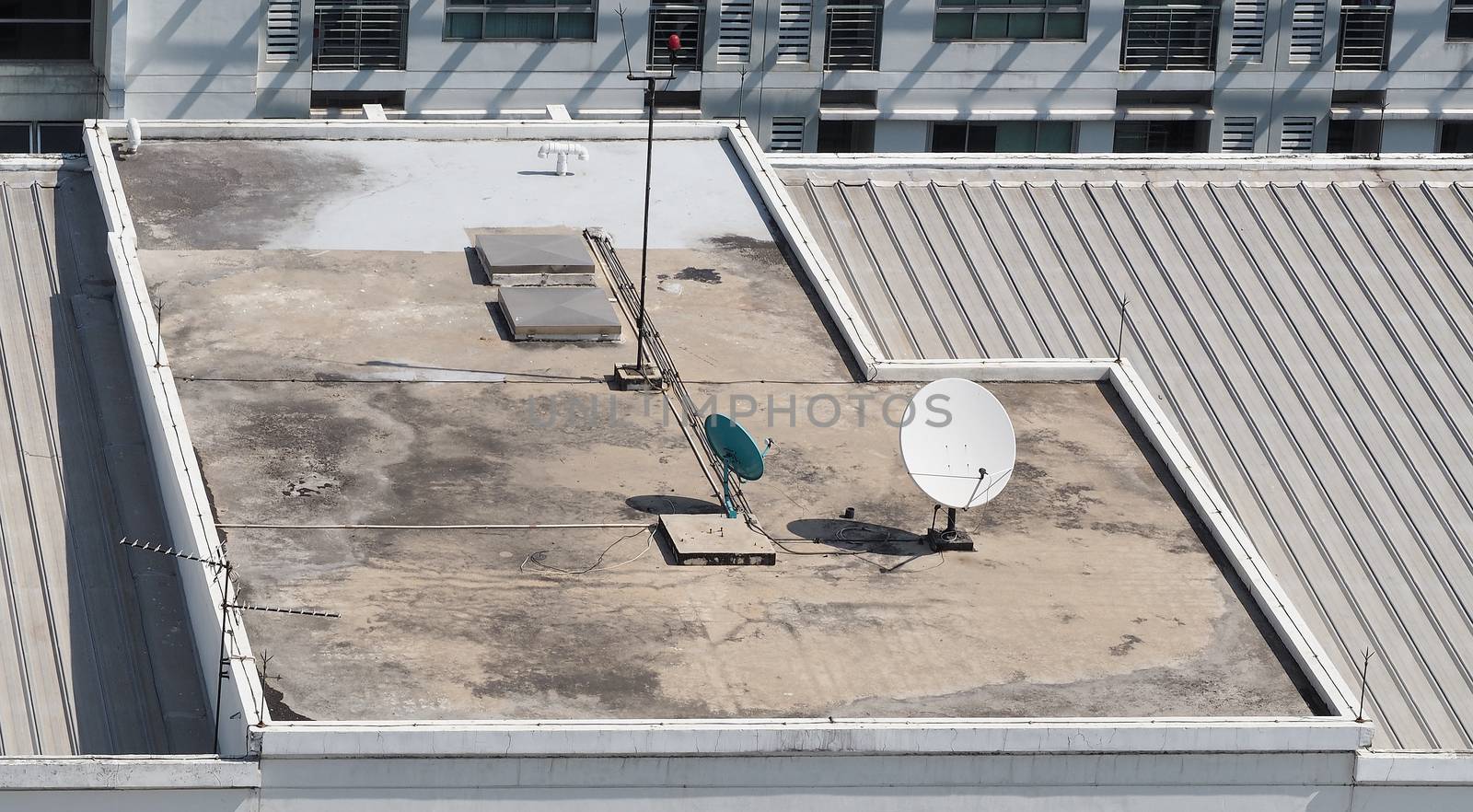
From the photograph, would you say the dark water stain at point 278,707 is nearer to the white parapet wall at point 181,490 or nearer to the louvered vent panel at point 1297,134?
the white parapet wall at point 181,490

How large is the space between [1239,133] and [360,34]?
81.0 ft

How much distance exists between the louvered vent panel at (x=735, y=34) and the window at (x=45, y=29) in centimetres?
1596

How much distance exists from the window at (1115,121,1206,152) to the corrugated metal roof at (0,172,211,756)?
34.7 metres

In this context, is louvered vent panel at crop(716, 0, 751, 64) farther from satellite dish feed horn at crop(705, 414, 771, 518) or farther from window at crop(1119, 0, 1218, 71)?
satellite dish feed horn at crop(705, 414, 771, 518)

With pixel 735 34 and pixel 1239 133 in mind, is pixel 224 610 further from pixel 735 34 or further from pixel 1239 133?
pixel 1239 133

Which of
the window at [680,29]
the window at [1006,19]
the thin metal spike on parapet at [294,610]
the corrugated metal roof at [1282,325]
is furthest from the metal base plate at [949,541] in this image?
the window at [1006,19]

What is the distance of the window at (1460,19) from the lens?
72.9 metres

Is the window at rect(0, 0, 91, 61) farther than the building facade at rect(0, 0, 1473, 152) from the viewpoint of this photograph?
No

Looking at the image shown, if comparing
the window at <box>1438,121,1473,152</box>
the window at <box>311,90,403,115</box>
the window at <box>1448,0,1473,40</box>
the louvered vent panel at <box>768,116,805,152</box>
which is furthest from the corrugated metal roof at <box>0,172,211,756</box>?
the window at <box>1438,121,1473,152</box>

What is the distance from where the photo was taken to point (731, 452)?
127 feet

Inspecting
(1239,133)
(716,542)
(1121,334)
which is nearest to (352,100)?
(1239,133)

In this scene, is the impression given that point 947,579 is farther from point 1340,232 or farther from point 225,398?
point 1340,232

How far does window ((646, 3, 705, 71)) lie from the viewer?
221 ft

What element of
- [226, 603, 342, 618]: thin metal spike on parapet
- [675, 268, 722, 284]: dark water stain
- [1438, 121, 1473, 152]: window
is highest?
[675, 268, 722, 284]: dark water stain
